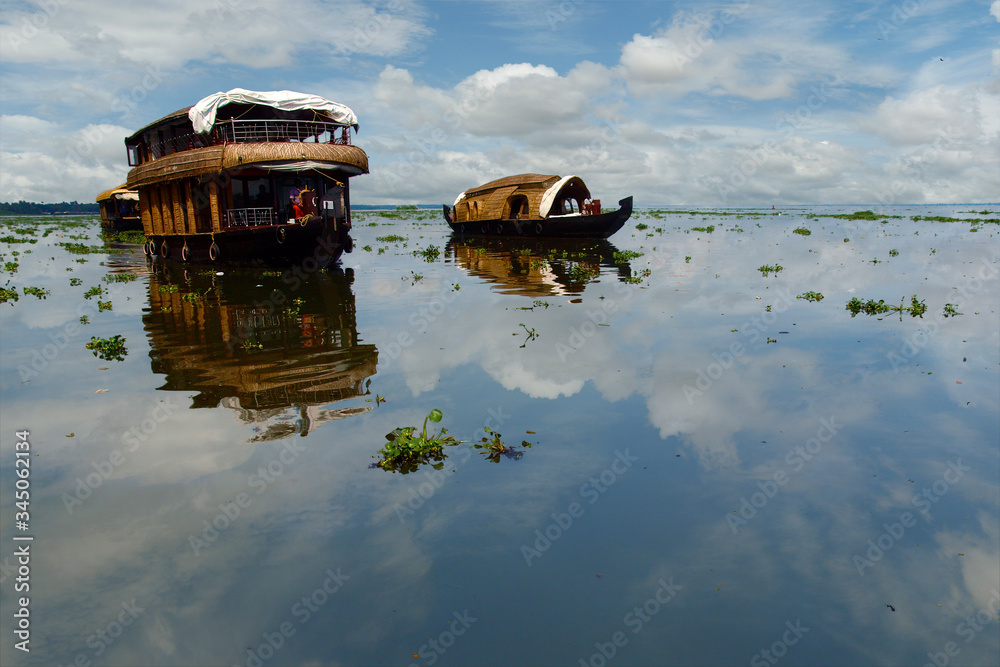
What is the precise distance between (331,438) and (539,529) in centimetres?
286

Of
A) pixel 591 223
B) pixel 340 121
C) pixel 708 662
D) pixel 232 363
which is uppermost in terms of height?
pixel 340 121

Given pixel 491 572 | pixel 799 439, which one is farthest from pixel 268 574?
pixel 799 439

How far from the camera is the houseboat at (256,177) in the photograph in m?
19.5

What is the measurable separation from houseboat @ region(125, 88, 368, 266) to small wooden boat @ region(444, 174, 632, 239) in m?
14.2

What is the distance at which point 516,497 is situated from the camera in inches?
209

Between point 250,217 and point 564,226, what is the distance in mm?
17551

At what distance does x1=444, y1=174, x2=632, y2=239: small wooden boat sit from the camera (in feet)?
105

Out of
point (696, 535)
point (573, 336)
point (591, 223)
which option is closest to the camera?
point (696, 535)

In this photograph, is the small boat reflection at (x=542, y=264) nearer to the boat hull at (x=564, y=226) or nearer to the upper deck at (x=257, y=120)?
the boat hull at (x=564, y=226)

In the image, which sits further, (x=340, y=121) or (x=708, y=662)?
(x=340, y=121)

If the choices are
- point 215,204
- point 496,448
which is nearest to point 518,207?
point 215,204

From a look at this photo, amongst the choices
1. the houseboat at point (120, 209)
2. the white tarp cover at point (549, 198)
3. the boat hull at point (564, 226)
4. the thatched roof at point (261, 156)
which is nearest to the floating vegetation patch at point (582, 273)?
the boat hull at point (564, 226)

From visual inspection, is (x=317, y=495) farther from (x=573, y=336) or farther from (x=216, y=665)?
(x=573, y=336)

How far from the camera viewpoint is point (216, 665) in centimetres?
353
